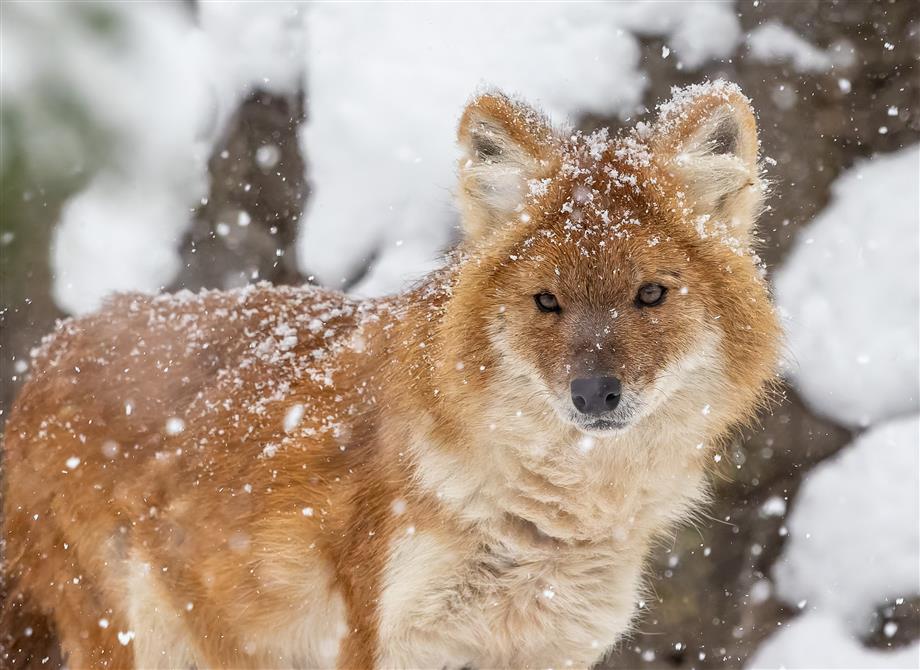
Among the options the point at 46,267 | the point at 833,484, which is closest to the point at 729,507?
the point at 833,484

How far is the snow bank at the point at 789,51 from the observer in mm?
5551

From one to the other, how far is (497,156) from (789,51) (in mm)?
2881

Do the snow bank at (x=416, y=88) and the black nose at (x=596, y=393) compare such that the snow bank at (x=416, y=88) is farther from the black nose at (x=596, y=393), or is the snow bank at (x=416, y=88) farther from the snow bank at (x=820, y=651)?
the snow bank at (x=820, y=651)

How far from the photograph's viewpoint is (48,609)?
162 inches

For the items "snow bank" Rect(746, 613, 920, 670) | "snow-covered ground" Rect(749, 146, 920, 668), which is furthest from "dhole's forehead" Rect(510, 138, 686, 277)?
"snow bank" Rect(746, 613, 920, 670)

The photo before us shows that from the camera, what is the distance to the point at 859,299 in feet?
18.4

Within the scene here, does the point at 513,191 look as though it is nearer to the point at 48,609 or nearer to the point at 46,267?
the point at 48,609

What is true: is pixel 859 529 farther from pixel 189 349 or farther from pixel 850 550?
pixel 189 349

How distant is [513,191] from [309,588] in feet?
5.80

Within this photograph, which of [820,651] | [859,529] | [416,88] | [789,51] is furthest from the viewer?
[416,88]

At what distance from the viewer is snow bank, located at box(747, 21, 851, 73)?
555 centimetres

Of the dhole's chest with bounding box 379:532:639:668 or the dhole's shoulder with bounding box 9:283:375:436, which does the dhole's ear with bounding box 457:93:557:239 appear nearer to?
the dhole's shoulder with bounding box 9:283:375:436

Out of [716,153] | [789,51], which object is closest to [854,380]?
[789,51]

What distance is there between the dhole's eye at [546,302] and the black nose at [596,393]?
11.5 inches
